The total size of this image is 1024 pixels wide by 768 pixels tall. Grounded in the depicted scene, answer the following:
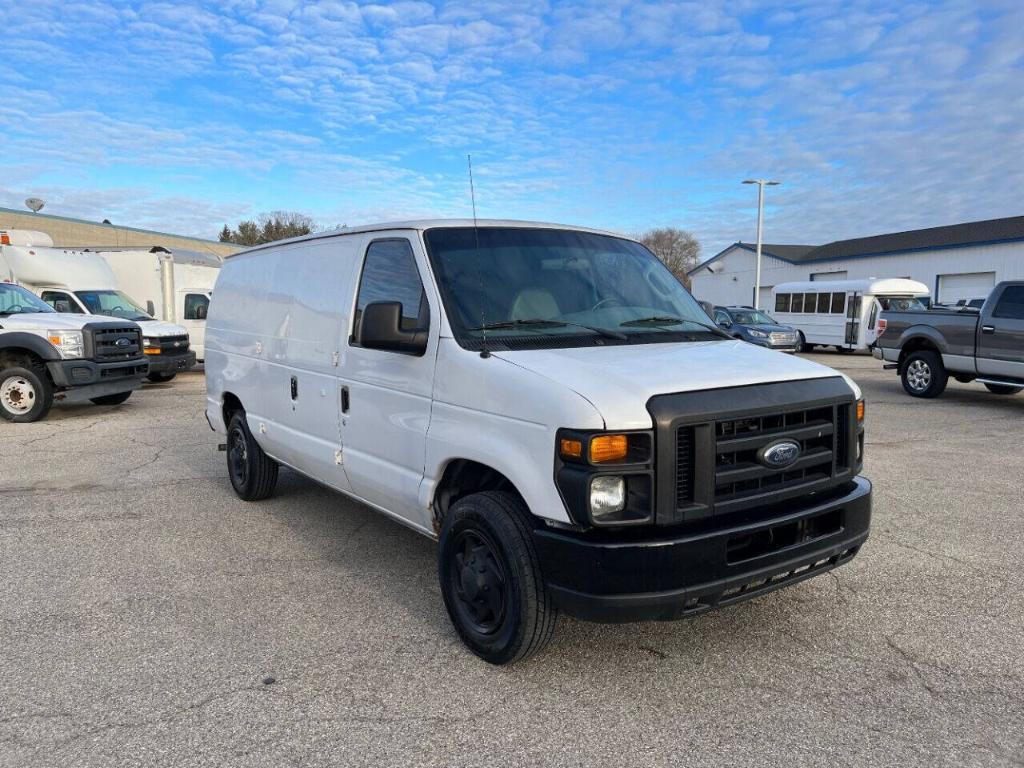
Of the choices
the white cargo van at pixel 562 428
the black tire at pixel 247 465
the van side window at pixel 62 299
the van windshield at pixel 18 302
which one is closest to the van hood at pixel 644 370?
the white cargo van at pixel 562 428

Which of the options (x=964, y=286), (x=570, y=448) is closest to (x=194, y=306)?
(x=570, y=448)

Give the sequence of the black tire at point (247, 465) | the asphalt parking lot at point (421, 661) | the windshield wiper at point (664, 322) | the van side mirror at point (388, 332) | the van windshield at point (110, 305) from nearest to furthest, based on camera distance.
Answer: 1. the asphalt parking lot at point (421, 661)
2. the van side mirror at point (388, 332)
3. the windshield wiper at point (664, 322)
4. the black tire at point (247, 465)
5. the van windshield at point (110, 305)

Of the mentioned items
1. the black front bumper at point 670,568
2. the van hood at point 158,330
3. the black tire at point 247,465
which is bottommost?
the black tire at point 247,465

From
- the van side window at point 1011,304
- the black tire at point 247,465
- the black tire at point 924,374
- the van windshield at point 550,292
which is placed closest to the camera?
the van windshield at point 550,292

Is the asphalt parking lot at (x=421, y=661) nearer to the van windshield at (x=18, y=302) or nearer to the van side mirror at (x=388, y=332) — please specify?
the van side mirror at (x=388, y=332)

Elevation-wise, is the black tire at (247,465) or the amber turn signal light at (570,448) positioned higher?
the amber turn signal light at (570,448)

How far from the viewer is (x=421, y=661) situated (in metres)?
3.62

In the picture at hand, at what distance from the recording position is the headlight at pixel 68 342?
35.4ft

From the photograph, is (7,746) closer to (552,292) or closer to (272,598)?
(272,598)

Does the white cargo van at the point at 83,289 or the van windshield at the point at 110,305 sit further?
the van windshield at the point at 110,305

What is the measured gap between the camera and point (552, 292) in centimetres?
414

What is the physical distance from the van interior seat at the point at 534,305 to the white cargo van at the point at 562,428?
0.01m

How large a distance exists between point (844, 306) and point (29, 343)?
2261cm

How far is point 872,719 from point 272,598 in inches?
122
